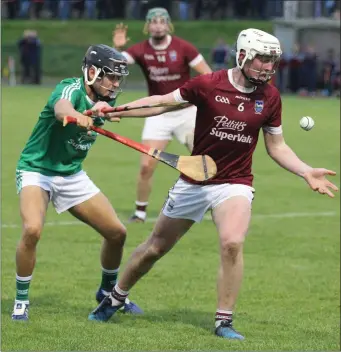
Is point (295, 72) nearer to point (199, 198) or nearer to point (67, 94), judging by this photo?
point (199, 198)

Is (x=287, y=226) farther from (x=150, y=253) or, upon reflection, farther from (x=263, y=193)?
(x=150, y=253)

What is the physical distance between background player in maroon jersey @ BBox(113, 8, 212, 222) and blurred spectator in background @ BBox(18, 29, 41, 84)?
29.9m

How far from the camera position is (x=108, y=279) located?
1009 centimetres

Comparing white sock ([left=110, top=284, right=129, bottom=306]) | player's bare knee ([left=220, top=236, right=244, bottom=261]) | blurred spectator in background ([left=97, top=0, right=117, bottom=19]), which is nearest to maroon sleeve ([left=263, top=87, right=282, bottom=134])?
player's bare knee ([left=220, top=236, right=244, bottom=261])

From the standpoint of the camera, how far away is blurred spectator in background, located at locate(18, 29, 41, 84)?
148 feet

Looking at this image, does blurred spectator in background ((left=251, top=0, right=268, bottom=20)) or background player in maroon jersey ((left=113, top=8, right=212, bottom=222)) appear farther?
blurred spectator in background ((left=251, top=0, right=268, bottom=20))

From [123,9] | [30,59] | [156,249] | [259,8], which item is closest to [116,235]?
[156,249]

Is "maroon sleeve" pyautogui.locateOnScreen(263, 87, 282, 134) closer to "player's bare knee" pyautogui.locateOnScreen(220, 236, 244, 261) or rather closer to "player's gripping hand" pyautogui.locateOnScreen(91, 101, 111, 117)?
"player's bare knee" pyautogui.locateOnScreen(220, 236, 244, 261)

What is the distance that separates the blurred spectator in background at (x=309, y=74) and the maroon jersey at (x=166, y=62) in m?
27.6

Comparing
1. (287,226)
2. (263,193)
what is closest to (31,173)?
(287,226)

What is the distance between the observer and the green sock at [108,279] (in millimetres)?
10062

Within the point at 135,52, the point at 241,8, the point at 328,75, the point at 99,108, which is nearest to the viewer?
the point at 99,108

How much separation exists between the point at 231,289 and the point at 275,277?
331 centimetres

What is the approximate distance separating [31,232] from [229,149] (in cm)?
174
